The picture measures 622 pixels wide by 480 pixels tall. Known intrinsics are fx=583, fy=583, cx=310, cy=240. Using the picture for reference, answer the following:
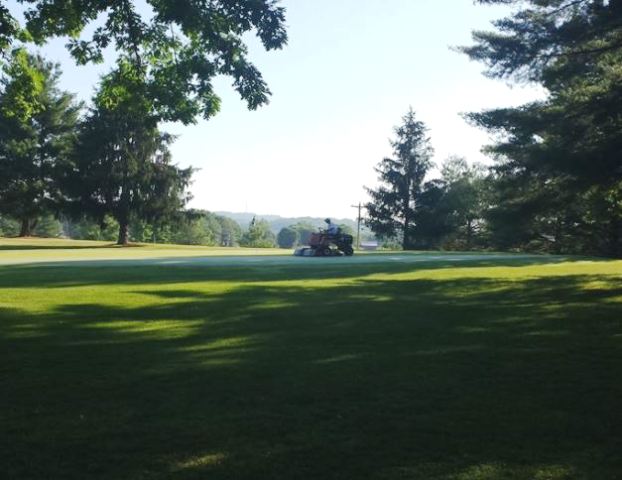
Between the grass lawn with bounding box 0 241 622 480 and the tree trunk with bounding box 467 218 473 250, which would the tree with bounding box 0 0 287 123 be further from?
the tree trunk with bounding box 467 218 473 250

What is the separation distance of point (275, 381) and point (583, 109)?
47.3 ft

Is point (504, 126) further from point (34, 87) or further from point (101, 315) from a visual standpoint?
point (101, 315)

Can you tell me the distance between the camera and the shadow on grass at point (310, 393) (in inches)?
152

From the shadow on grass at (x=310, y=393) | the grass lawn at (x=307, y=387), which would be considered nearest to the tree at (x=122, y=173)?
the grass lawn at (x=307, y=387)

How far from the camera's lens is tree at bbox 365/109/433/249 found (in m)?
61.6

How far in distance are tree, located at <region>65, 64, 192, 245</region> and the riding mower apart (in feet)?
74.1

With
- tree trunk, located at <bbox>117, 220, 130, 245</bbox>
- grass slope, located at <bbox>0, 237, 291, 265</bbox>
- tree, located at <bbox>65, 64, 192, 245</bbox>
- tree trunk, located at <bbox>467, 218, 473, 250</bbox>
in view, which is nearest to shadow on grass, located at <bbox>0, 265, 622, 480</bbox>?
grass slope, located at <bbox>0, 237, 291, 265</bbox>

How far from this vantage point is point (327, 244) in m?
24.4

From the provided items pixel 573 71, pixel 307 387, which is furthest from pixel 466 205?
pixel 307 387

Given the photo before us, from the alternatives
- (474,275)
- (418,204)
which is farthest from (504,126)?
(418,204)

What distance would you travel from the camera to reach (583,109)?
650 inches

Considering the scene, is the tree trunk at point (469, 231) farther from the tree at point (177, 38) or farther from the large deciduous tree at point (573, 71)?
the tree at point (177, 38)

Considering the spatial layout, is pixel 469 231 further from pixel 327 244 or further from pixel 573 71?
pixel 573 71

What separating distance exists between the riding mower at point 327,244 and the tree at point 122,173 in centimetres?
2257
